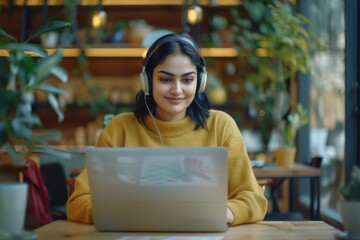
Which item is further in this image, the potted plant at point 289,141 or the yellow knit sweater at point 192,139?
the potted plant at point 289,141

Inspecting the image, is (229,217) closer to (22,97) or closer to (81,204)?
(81,204)

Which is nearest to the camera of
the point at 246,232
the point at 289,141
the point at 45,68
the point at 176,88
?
the point at 45,68

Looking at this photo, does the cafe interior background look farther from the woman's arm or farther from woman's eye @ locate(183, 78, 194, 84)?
the woman's arm

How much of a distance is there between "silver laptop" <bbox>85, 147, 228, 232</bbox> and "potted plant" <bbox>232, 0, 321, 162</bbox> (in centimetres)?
298

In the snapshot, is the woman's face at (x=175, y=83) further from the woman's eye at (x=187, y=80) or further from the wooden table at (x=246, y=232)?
the wooden table at (x=246, y=232)

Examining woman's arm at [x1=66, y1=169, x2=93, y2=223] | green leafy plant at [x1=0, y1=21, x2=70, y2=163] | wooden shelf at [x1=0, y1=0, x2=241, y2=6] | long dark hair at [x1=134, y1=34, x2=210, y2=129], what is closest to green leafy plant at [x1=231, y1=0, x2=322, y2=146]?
wooden shelf at [x1=0, y1=0, x2=241, y2=6]

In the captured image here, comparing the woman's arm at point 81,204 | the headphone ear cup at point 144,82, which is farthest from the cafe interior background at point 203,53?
the woman's arm at point 81,204

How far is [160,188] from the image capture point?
184 centimetres

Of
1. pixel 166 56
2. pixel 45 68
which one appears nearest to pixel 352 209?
pixel 45 68

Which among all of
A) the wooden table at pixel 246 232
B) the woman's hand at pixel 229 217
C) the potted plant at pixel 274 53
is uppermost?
the potted plant at pixel 274 53

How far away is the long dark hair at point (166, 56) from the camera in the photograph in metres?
2.43

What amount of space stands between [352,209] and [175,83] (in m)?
0.82

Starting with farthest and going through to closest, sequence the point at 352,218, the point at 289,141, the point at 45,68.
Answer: the point at 289,141, the point at 352,218, the point at 45,68

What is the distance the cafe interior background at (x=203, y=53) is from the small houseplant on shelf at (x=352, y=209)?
3.46 meters
